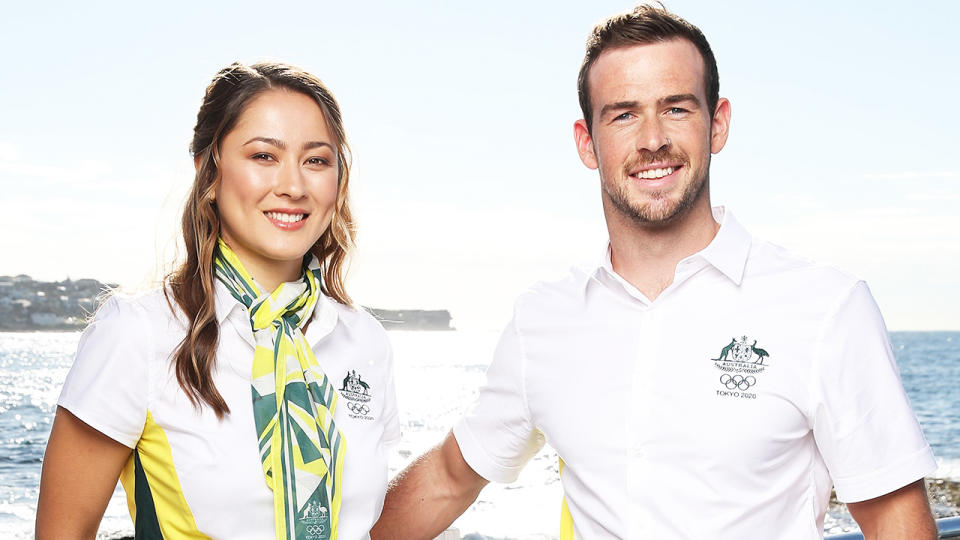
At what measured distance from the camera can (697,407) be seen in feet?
7.50

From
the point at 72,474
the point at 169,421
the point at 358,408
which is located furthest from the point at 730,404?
the point at 72,474

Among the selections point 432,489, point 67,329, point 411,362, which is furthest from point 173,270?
point 67,329

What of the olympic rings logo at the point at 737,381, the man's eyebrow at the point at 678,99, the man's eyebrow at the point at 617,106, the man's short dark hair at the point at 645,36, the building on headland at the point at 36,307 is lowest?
the building on headland at the point at 36,307

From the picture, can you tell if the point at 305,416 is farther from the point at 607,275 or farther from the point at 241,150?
the point at 607,275

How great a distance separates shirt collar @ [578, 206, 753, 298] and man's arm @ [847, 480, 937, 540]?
25.1 inches

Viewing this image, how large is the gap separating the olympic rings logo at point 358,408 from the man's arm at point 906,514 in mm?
1312

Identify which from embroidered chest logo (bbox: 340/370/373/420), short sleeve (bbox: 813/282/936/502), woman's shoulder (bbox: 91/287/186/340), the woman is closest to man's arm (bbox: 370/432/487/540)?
the woman

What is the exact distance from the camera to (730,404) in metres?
2.27

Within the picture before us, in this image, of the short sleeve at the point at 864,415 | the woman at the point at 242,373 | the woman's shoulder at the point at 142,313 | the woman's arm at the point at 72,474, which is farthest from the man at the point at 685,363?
the woman's arm at the point at 72,474

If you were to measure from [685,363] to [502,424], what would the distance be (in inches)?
24.0

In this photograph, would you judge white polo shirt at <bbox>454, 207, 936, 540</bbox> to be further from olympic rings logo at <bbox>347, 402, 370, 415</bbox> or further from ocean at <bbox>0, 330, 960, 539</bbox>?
ocean at <bbox>0, 330, 960, 539</bbox>

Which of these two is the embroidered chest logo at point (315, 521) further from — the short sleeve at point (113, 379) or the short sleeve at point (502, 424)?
the short sleeve at point (502, 424)

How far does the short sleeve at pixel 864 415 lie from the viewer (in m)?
2.15

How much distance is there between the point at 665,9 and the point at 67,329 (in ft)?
380
